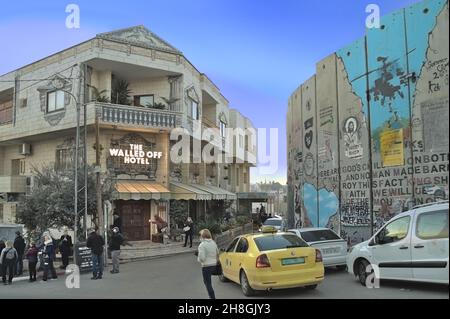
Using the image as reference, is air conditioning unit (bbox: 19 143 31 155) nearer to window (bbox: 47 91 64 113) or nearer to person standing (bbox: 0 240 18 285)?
window (bbox: 47 91 64 113)

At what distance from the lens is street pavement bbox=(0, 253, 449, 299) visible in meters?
9.87

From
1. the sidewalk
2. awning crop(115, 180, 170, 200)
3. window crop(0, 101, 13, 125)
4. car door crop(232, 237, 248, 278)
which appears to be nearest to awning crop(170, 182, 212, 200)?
awning crop(115, 180, 170, 200)

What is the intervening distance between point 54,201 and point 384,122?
13.2 meters

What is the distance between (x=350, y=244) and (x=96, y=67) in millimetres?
17812

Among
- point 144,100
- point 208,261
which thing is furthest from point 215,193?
point 208,261

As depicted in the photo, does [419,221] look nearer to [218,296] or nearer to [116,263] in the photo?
[218,296]

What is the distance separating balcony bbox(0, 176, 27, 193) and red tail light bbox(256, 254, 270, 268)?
25014 mm

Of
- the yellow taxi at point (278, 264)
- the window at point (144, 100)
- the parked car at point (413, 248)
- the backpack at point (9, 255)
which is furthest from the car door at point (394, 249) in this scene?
the window at point (144, 100)

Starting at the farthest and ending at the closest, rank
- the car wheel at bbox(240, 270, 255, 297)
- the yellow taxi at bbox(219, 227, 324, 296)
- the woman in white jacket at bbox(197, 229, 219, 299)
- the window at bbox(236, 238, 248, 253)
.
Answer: the window at bbox(236, 238, 248, 253) → the car wheel at bbox(240, 270, 255, 297) → the yellow taxi at bbox(219, 227, 324, 296) → the woman in white jacket at bbox(197, 229, 219, 299)

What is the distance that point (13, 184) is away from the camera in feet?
100

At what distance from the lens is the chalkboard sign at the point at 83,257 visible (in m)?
17.1

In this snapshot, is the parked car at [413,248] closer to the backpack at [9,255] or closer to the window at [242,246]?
the window at [242,246]

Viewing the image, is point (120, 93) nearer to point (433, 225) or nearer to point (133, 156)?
point (133, 156)

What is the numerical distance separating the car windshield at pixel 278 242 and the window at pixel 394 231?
1.72m
